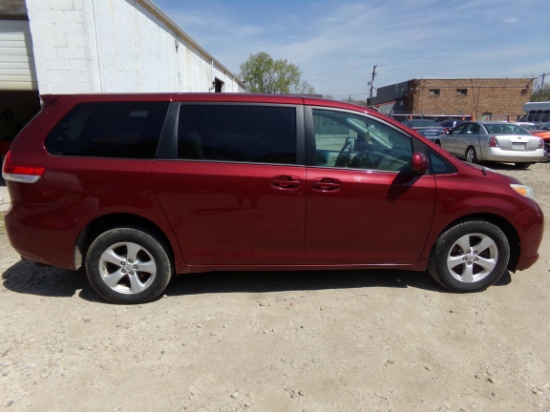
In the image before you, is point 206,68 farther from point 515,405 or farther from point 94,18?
point 515,405

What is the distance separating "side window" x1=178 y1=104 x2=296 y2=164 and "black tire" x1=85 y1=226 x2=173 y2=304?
850 mm

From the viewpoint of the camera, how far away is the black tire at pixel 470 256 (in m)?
3.45

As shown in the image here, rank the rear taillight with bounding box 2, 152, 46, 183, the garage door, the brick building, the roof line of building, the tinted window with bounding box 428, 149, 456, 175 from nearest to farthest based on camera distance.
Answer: the rear taillight with bounding box 2, 152, 46, 183, the tinted window with bounding box 428, 149, 456, 175, the garage door, the roof line of building, the brick building

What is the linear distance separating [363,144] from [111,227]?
2390 mm

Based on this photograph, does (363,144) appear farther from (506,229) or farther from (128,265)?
(128,265)

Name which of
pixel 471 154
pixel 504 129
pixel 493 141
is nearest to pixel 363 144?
pixel 493 141

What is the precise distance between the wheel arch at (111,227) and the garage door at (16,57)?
5212 millimetres

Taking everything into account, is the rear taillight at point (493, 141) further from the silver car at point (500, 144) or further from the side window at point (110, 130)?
the side window at point (110, 130)

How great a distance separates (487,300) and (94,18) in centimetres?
754

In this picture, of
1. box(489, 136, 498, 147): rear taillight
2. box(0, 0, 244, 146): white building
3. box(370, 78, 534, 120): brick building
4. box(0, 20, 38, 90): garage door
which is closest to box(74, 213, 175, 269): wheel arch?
box(0, 0, 244, 146): white building

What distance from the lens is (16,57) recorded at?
22.3ft

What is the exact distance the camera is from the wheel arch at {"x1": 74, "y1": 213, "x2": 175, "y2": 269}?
10.8 ft

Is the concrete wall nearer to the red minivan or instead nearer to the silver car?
the red minivan

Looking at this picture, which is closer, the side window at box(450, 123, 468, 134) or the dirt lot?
the dirt lot
